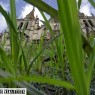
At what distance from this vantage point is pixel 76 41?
337 millimetres

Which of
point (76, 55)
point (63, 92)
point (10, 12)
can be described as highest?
point (10, 12)

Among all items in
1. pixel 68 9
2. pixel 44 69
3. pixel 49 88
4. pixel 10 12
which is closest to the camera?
pixel 68 9

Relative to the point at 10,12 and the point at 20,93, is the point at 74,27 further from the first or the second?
the point at 10,12

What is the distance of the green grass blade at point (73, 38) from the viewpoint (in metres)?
0.32

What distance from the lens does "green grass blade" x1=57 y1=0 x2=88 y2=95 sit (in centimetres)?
32

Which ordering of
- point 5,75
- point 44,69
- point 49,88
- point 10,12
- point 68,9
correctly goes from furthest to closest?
point 44,69 < point 49,88 < point 10,12 < point 5,75 < point 68,9

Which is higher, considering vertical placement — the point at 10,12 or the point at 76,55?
the point at 10,12

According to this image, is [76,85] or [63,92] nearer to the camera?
[76,85]

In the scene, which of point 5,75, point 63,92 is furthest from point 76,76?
point 63,92

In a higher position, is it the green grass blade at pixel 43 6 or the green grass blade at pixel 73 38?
the green grass blade at pixel 43 6

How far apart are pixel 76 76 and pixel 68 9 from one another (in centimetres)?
9

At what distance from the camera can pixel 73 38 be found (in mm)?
335

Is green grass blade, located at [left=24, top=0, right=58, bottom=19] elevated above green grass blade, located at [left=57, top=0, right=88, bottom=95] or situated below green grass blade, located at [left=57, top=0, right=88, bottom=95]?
above

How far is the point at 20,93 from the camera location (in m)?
0.46
